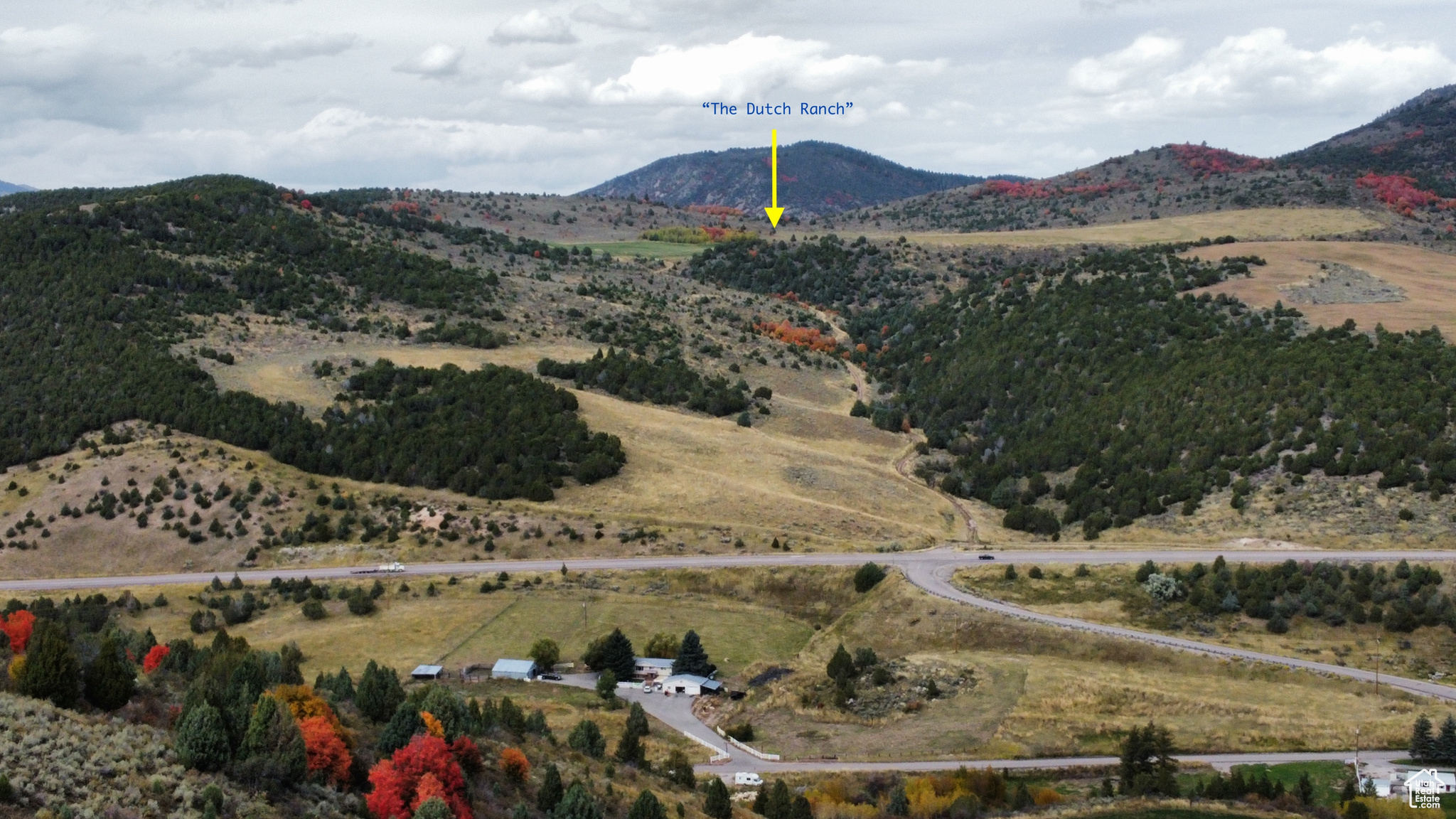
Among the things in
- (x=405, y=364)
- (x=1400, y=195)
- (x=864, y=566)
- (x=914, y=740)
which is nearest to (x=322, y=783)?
(x=914, y=740)

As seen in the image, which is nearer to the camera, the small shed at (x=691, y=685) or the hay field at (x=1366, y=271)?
the small shed at (x=691, y=685)

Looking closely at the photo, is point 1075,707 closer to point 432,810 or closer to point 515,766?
point 515,766

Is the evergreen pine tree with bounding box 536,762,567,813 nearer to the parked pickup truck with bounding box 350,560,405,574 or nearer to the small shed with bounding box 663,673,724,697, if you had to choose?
the small shed with bounding box 663,673,724,697

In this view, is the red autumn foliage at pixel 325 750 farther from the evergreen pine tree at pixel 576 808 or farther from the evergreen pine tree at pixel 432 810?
the evergreen pine tree at pixel 576 808

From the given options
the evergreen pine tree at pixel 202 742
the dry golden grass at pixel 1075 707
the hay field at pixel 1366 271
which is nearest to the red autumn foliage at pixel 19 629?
the evergreen pine tree at pixel 202 742

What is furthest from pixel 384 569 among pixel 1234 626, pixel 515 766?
pixel 1234 626

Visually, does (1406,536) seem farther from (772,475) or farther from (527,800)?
(527,800)

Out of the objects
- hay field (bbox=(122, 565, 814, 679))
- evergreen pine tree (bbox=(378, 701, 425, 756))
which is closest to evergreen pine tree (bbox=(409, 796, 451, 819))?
evergreen pine tree (bbox=(378, 701, 425, 756))
